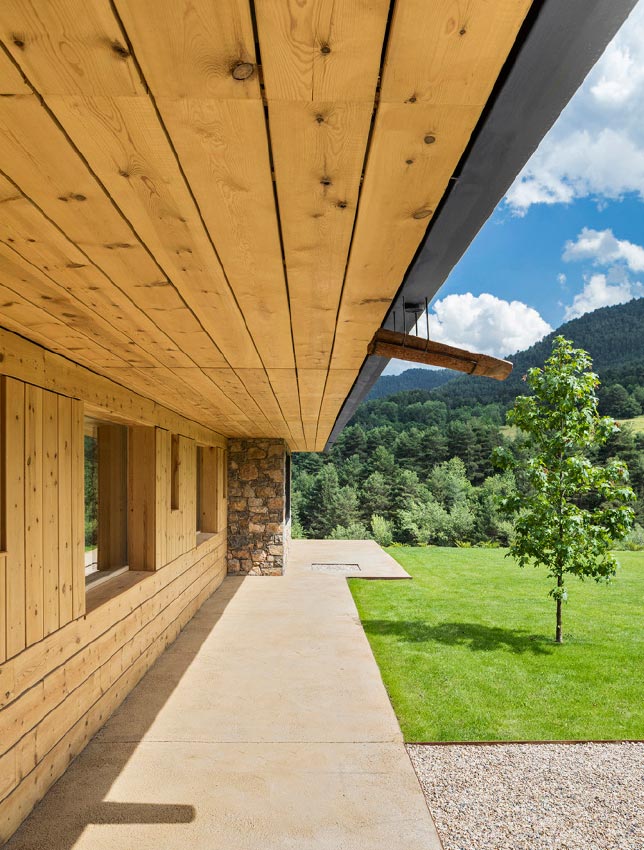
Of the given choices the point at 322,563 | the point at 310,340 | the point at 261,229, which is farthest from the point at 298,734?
the point at 322,563

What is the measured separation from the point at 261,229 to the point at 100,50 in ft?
2.23

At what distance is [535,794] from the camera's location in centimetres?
297

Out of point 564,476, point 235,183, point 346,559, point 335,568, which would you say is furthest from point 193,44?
point 346,559

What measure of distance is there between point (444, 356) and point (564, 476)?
4134 millimetres

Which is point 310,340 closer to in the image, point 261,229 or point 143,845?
point 261,229

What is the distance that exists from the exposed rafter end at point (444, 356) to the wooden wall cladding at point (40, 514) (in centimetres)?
177

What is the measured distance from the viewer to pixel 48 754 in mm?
2936

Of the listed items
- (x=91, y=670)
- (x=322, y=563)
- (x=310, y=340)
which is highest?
(x=310, y=340)

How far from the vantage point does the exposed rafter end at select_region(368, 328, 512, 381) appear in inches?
92.6

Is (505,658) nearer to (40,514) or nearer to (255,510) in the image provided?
(40,514)

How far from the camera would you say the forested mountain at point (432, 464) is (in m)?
23.1

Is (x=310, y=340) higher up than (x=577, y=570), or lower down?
higher up

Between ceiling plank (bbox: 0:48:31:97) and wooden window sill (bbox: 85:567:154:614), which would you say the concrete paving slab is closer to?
wooden window sill (bbox: 85:567:154:614)

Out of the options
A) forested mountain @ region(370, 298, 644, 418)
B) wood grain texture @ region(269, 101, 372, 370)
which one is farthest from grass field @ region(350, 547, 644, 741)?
forested mountain @ region(370, 298, 644, 418)
